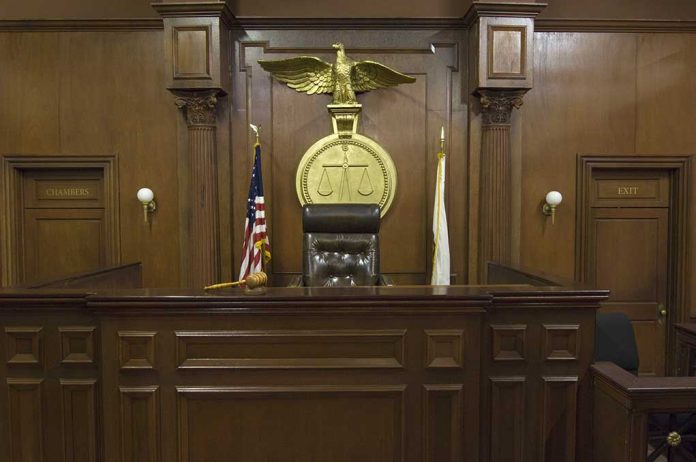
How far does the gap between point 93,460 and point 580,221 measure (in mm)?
4012

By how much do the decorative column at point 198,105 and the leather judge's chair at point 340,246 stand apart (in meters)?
0.87

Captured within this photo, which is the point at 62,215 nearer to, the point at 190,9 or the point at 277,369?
the point at 190,9

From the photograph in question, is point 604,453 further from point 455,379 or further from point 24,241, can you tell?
point 24,241

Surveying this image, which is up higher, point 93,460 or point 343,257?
point 343,257

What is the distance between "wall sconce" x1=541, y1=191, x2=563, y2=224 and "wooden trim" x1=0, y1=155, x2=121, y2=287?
148 inches

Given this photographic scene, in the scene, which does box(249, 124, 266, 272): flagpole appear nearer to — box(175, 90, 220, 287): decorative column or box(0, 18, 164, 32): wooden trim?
box(175, 90, 220, 287): decorative column

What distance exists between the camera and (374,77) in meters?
4.22

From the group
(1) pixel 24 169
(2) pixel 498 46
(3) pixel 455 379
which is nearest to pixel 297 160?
(2) pixel 498 46

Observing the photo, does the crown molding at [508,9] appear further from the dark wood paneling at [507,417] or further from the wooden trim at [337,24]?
the dark wood paneling at [507,417]

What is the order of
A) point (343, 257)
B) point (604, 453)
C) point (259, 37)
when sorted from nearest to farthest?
point (604, 453) < point (343, 257) < point (259, 37)

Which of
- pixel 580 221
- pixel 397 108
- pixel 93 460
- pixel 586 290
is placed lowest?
pixel 93 460

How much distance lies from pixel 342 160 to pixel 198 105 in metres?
1.28

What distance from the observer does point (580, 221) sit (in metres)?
4.38

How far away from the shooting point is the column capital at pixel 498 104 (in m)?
4.05
